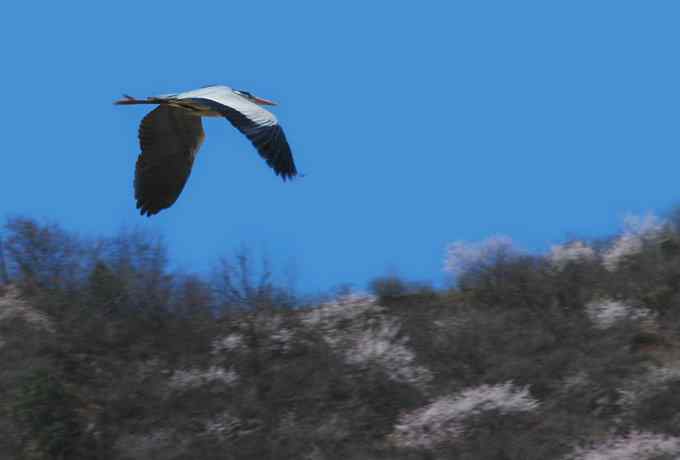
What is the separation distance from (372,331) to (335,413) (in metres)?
2.79

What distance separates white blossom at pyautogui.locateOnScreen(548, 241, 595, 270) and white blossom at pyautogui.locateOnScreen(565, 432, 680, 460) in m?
5.80

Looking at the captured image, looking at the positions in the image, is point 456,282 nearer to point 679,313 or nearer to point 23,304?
point 679,313

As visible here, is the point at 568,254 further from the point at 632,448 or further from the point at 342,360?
the point at 632,448

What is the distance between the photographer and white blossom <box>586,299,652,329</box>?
61.6ft

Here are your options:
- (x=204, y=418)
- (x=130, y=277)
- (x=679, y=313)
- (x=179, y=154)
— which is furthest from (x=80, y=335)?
(x=679, y=313)

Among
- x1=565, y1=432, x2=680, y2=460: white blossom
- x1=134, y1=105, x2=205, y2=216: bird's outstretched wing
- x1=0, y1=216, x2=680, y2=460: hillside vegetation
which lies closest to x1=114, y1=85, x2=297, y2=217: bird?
x1=134, y1=105, x2=205, y2=216: bird's outstretched wing

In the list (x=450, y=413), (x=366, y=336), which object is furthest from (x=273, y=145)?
(x=366, y=336)

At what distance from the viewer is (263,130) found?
9.52 meters

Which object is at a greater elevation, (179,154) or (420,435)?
(179,154)

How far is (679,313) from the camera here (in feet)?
64.3

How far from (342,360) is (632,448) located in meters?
4.48

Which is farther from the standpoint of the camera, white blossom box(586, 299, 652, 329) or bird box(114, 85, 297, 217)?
white blossom box(586, 299, 652, 329)

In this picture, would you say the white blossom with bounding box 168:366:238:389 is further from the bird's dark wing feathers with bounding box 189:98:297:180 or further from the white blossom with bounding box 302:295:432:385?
the bird's dark wing feathers with bounding box 189:98:297:180

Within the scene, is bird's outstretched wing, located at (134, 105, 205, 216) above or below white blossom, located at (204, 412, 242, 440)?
above
